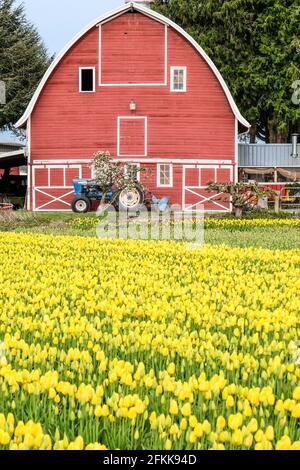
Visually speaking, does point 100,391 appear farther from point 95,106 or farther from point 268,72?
point 268,72

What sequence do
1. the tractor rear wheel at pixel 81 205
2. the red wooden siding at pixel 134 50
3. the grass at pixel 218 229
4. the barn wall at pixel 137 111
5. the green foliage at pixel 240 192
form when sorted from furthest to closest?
the barn wall at pixel 137 111
the red wooden siding at pixel 134 50
the tractor rear wheel at pixel 81 205
the green foliage at pixel 240 192
the grass at pixel 218 229

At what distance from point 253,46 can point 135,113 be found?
1474 cm

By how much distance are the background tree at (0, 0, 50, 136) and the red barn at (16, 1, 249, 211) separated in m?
16.2

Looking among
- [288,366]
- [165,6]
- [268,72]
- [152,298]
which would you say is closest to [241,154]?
[268,72]

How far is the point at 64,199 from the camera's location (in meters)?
35.5

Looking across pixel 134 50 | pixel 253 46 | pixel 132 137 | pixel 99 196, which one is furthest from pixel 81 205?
pixel 253 46

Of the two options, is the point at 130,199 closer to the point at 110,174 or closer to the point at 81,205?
the point at 110,174

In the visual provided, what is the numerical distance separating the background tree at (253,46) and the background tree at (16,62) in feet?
42.1

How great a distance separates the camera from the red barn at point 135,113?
35.3 meters

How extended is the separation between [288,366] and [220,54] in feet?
141

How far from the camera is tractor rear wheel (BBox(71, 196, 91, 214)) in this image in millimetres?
32375

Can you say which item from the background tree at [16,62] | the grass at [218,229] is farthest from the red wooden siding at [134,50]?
the background tree at [16,62]

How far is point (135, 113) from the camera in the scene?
3553 cm

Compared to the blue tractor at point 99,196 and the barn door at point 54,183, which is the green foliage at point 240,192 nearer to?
the blue tractor at point 99,196
